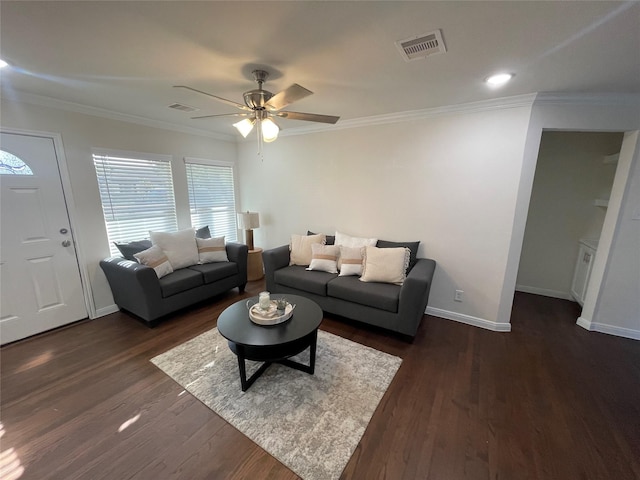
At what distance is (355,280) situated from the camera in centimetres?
291

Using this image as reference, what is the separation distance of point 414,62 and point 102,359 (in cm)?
361

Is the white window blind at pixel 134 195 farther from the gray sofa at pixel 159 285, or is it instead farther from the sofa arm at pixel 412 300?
the sofa arm at pixel 412 300

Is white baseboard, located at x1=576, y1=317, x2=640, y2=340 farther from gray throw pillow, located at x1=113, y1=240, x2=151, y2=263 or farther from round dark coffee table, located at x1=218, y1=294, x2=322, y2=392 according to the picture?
gray throw pillow, located at x1=113, y1=240, x2=151, y2=263

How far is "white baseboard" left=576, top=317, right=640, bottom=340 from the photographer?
104 inches

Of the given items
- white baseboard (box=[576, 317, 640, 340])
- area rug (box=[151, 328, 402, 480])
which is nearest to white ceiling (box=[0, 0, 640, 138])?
white baseboard (box=[576, 317, 640, 340])

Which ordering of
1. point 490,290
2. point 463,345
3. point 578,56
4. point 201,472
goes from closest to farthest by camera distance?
point 201,472, point 578,56, point 463,345, point 490,290

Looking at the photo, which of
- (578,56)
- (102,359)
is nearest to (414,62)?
(578,56)

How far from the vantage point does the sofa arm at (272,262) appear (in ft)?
11.0

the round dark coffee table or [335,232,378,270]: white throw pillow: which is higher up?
[335,232,378,270]: white throw pillow

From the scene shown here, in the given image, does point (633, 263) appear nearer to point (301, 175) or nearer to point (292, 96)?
point (292, 96)

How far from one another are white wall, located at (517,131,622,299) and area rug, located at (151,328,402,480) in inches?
117

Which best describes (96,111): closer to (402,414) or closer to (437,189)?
(437,189)

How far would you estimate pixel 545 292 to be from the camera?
146 inches

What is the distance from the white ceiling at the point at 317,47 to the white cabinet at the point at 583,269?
5.79 feet
